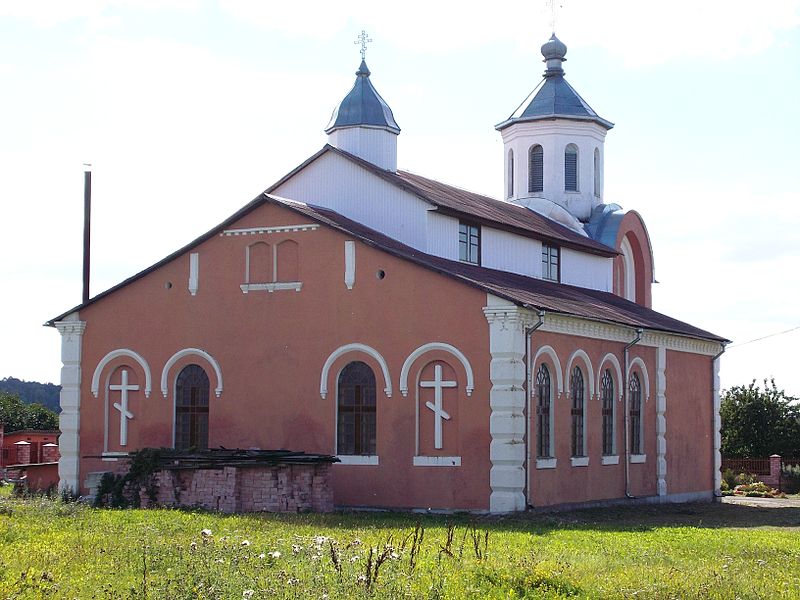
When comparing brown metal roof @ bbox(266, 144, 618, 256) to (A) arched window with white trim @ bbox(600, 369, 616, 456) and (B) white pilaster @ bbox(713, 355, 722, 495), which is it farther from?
(A) arched window with white trim @ bbox(600, 369, 616, 456)

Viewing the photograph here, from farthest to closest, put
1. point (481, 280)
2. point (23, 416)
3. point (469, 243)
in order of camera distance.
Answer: point (23, 416)
point (469, 243)
point (481, 280)

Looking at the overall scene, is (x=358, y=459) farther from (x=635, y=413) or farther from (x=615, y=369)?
(x=635, y=413)

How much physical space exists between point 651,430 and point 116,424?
12148 millimetres

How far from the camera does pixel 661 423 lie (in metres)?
30.1

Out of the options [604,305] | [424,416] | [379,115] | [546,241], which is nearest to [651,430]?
[604,305]

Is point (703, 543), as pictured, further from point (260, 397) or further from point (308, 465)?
point (260, 397)

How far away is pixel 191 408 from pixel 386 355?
15.7ft

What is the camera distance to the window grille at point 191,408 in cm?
2655

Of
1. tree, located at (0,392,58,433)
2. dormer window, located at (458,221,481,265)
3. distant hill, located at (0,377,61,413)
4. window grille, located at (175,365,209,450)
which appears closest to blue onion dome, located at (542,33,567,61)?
dormer window, located at (458,221,481,265)

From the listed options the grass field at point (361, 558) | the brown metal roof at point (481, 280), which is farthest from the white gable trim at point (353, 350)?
the grass field at point (361, 558)

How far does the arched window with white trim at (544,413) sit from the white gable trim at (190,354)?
6.56 metres

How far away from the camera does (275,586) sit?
12.4 m

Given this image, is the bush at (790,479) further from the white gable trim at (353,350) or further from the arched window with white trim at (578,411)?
the white gable trim at (353,350)

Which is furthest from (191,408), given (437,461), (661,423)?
(661,423)
